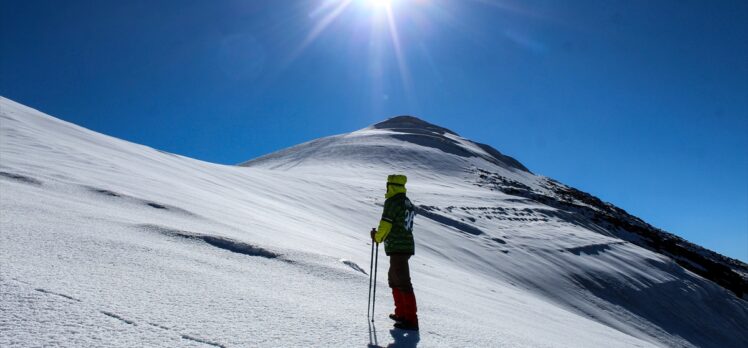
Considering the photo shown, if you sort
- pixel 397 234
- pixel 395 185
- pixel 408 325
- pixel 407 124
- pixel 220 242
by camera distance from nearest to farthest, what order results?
pixel 408 325 < pixel 397 234 < pixel 395 185 < pixel 220 242 < pixel 407 124

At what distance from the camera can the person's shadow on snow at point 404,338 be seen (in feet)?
11.7

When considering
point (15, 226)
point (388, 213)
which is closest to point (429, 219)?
point (388, 213)

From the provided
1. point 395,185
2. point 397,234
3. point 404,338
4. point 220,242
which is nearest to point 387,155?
point 220,242

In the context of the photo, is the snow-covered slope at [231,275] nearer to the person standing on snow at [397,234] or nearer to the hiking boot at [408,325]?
the hiking boot at [408,325]

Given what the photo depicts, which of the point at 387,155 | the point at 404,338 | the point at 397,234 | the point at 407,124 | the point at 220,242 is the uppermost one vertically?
the point at 407,124

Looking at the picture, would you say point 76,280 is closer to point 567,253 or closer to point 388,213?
point 388,213

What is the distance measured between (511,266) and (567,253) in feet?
19.0

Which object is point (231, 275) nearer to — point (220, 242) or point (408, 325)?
point (220, 242)

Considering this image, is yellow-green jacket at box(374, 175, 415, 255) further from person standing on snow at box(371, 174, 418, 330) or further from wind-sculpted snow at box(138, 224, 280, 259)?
wind-sculpted snow at box(138, 224, 280, 259)

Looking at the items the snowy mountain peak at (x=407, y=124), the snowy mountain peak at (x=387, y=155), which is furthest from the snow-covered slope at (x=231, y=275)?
the snowy mountain peak at (x=407, y=124)

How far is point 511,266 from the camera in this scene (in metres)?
16.4

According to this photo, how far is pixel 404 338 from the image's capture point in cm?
378

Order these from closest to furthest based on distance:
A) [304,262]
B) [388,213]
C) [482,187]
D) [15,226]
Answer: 1. [15,226]
2. [388,213]
3. [304,262]
4. [482,187]

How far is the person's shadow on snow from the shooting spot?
3569 millimetres
